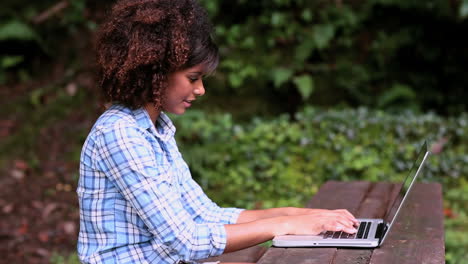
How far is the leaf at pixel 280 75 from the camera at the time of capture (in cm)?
675

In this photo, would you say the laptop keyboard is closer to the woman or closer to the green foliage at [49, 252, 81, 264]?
the woman

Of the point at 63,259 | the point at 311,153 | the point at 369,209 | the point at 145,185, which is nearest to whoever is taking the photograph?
the point at 145,185

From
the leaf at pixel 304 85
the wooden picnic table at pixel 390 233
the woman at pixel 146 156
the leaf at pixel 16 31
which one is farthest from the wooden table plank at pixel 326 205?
the leaf at pixel 16 31

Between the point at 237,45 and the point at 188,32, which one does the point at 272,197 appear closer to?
the point at 237,45

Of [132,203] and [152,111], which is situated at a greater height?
[152,111]

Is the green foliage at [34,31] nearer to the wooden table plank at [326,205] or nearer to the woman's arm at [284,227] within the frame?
the wooden table plank at [326,205]

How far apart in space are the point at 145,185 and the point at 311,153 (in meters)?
3.92

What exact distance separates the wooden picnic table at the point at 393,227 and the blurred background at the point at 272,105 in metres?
1.42

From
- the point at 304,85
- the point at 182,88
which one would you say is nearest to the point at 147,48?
the point at 182,88

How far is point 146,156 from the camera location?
6.98ft

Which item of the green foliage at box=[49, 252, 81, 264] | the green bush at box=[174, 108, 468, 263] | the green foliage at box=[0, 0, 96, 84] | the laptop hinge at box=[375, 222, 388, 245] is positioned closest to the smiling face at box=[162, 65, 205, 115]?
the laptop hinge at box=[375, 222, 388, 245]

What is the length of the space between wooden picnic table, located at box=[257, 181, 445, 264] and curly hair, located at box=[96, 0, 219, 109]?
0.73 metres

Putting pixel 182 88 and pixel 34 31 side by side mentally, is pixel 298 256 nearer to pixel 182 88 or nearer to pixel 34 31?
pixel 182 88

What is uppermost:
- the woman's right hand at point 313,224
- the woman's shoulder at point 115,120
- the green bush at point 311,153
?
the woman's shoulder at point 115,120
